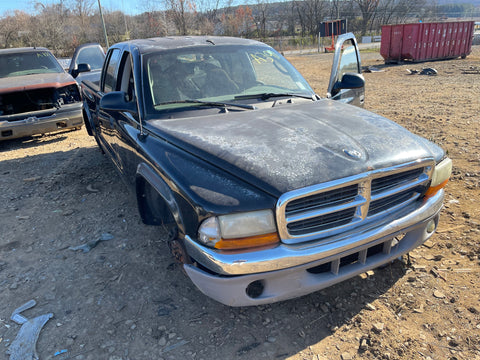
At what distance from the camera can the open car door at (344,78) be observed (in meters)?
3.81

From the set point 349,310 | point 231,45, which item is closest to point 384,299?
point 349,310

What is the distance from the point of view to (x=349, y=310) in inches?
101

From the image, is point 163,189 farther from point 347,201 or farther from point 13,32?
point 13,32

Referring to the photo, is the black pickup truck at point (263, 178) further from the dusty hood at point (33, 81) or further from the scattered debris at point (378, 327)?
the dusty hood at point (33, 81)

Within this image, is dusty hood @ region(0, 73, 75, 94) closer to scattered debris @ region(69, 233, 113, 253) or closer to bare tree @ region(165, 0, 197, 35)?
scattered debris @ region(69, 233, 113, 253)

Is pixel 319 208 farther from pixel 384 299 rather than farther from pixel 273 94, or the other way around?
pixel 273 94

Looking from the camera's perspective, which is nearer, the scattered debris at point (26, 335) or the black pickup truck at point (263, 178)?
the black pickup truck at point (263, 178)

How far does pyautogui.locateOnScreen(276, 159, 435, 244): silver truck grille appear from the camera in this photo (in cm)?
204

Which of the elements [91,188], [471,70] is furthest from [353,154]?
[471,70]

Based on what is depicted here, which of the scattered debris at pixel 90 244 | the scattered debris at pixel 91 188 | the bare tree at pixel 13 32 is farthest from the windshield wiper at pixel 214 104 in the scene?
the bare tree at pixel 13 32

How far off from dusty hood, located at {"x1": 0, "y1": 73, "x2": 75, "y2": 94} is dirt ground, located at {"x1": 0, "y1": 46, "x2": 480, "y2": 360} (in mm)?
3150

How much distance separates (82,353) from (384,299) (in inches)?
83.3

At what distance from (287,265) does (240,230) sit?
1.09 ft

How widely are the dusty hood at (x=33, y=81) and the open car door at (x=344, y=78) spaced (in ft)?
18.2
